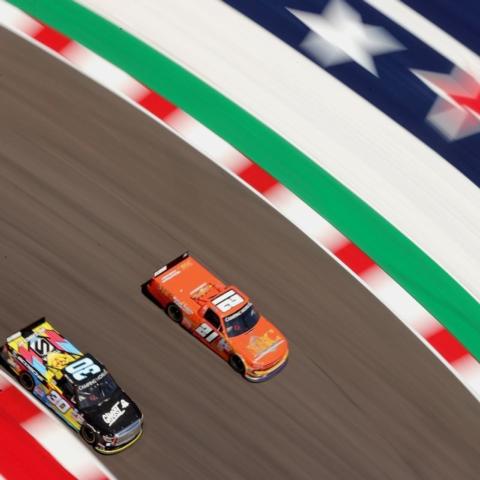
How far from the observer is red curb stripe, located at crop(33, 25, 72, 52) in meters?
26.3

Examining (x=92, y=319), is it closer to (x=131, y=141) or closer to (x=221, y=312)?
(x=221, y=312)

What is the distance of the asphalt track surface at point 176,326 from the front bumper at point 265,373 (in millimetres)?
180

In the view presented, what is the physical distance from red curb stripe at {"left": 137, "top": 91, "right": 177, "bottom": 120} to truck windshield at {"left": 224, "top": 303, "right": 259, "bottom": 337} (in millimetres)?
6933

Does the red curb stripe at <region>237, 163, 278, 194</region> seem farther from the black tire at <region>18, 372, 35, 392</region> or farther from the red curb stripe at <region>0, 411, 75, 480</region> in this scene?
the red curb stripe at <region>0, 411, 75, 480</region>

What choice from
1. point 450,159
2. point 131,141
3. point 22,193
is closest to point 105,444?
point 22,193

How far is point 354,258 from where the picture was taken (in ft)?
77.4

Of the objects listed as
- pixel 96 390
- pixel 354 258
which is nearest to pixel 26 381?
pixel 96 390

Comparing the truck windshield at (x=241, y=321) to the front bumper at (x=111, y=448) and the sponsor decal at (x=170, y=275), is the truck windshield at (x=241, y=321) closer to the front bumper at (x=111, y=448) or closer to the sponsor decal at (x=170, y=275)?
the sponsor decal at (x=170, y=275)

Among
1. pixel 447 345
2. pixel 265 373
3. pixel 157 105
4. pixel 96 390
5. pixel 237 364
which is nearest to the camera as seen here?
pixel 96 390

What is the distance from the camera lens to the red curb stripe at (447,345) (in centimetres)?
2223

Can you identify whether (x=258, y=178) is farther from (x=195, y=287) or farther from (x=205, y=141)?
(x=195, y=287)

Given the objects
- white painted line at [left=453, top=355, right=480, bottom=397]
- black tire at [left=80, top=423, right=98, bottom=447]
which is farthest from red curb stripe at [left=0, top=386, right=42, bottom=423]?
white painted line at [left=453, top=355, right=480, bottom=397]

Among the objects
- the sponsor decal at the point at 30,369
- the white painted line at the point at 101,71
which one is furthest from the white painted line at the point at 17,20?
the sponsor decal at the point at 30,369

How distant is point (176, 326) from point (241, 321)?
5.23ft
